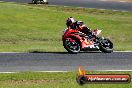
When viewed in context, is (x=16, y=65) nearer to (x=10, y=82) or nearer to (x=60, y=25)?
(x=10, y=82)

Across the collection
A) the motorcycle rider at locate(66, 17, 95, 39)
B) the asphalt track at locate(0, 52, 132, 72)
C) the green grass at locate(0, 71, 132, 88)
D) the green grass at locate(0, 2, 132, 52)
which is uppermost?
the motorcycle rider at locate(66, 17, 95, 39)

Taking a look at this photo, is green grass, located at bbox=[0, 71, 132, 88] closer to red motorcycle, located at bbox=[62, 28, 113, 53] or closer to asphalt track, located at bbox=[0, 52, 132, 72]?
asphalt track, located at bbox=[0, 52, 132, 72]

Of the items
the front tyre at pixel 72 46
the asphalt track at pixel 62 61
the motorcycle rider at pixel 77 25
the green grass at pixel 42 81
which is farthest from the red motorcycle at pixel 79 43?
the green grass at pixel 42 81

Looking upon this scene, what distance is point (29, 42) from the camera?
26.1m

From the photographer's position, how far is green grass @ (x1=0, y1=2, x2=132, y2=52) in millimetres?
26203

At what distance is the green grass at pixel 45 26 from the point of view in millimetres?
26203

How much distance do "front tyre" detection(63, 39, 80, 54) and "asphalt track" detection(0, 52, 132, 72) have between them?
27 centimetres

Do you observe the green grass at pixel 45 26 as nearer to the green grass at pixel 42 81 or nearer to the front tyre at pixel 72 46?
the front tyre at pixel 72 46

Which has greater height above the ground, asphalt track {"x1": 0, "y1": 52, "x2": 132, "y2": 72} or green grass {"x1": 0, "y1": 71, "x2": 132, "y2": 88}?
green grass {"x1": 0, "y1": 71, "x2": 132, "y2": 88}

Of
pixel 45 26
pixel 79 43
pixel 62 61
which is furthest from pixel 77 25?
pixel 45 26

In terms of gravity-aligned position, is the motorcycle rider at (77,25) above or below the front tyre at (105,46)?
above

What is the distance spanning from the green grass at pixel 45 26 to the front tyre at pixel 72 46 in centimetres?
310

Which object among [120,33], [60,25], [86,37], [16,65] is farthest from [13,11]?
[16,65]

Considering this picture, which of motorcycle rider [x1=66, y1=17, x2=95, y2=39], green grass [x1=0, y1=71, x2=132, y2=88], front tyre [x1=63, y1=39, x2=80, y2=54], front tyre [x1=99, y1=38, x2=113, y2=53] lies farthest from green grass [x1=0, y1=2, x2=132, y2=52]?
green grass [x1=0, y1=71, x2=132, y2=88]
